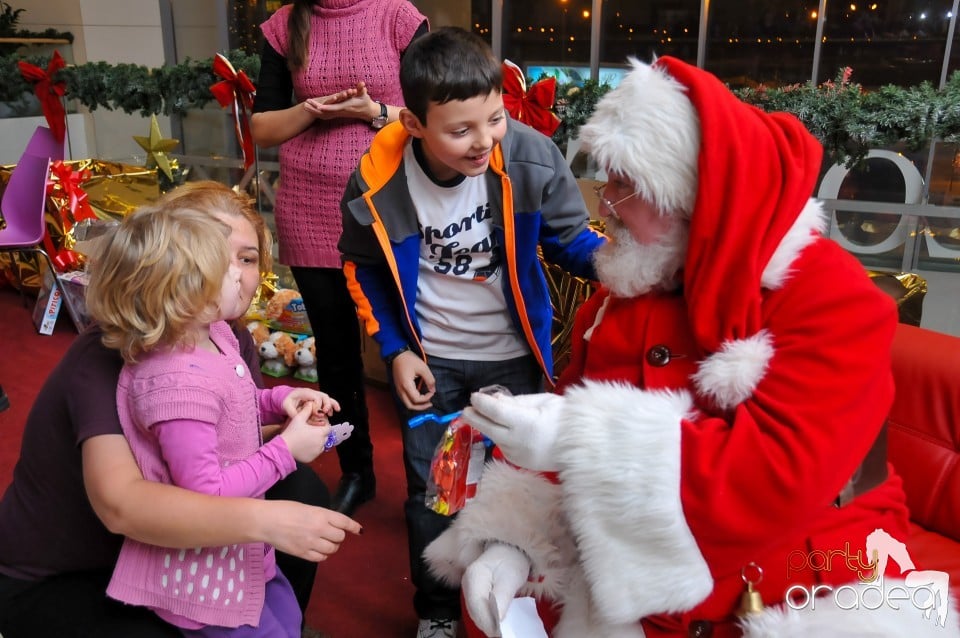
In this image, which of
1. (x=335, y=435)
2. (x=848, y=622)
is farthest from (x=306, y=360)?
(x=848, y=622)

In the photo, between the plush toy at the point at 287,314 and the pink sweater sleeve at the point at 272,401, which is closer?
the pink sweater sleeve at the point at 272,401

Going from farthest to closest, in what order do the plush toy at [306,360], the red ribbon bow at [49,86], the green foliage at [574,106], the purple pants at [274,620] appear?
the red ribbon bow at [49,86] → the plush toy at [306,360] → the green foliage at [574,106] → the purple pants at [274,620]

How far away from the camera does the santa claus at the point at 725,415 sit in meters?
0.98

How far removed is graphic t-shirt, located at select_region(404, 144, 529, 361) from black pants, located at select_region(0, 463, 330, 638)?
2.57ft

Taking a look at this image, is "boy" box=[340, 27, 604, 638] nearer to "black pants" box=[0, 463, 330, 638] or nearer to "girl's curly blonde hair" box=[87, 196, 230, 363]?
"girl's curly blonde hair" box=[87, 196, 230, 363]

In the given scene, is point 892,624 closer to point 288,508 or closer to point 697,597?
point 697,597

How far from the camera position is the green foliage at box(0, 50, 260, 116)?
3.58 metres

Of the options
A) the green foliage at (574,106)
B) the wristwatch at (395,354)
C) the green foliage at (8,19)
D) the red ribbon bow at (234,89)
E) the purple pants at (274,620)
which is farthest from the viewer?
the green foliage at (8,19)

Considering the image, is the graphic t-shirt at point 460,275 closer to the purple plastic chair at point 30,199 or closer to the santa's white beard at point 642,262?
the santa's white beard at point 642,262

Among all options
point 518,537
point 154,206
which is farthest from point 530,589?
point 154,206

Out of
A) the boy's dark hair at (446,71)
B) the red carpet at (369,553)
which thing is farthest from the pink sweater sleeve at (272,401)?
the red carpet at (369,553)

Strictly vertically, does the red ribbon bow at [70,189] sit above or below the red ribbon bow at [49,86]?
below

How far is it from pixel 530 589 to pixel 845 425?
1.80ft

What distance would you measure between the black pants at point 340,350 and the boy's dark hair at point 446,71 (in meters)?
0.76
